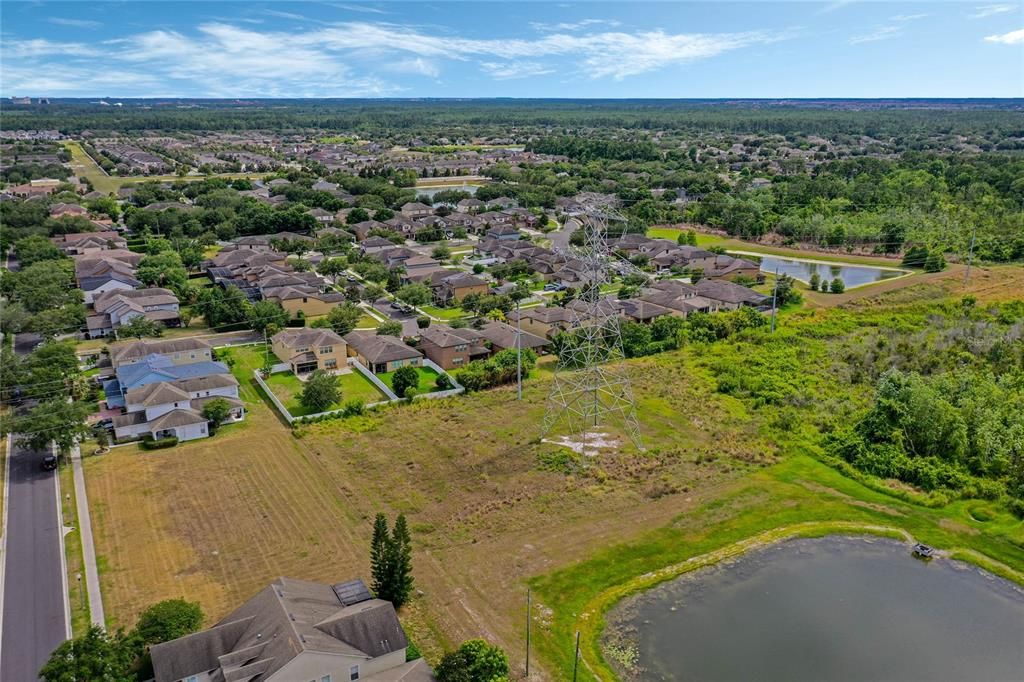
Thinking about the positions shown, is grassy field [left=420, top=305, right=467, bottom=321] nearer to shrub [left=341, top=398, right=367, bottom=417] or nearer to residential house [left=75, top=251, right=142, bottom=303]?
shrub [left=341, top=398, right=367, bottom=417]

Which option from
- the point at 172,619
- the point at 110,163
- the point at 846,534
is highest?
the point at 110,163

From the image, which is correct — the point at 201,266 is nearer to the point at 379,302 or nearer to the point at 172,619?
the point at 379,302

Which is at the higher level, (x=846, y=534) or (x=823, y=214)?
(x=823, y=214)

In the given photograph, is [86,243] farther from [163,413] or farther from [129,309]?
[163,413]

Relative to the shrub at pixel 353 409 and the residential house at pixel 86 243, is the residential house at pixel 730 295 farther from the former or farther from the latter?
the residential house at pixel 86 243

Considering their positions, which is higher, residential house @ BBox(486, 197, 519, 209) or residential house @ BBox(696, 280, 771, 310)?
residential house @ BBox(486, 197, 519, 209)

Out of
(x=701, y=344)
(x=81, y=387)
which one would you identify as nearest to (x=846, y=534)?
(x=701, y=344)

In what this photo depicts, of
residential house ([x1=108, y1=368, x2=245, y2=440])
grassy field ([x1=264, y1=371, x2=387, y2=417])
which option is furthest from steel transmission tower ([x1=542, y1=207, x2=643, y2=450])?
residential house ([x1=108, y1=368, x2=245, y2=440])
